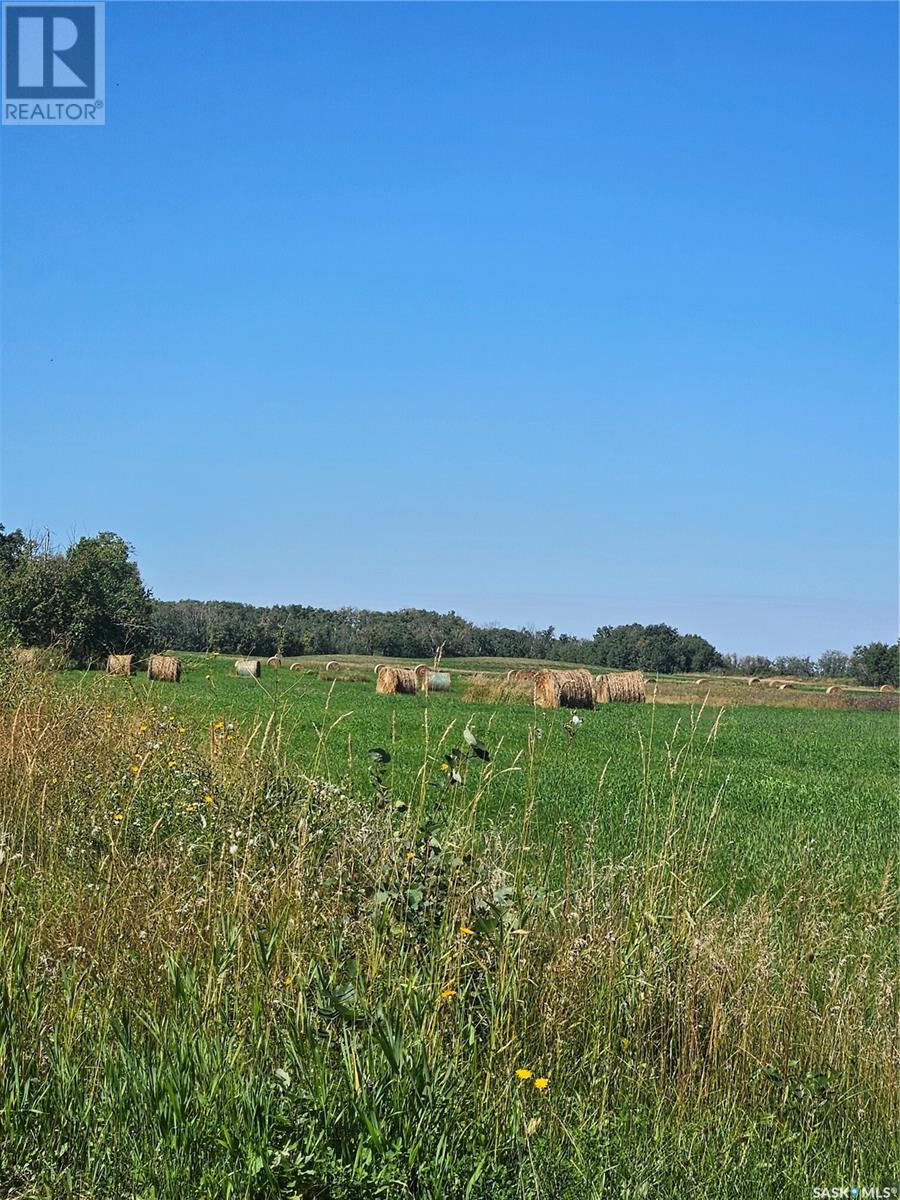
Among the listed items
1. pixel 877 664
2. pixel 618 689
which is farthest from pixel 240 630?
pixel 877 664

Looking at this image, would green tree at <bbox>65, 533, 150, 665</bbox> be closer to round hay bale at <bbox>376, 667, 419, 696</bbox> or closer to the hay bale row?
round hay bale at <bbox>376, 667, 419, 696</bbox>

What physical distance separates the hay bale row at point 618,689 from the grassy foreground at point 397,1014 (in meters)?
25.4

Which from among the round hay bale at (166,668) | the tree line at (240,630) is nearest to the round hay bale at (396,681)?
the tree line at (240,630)

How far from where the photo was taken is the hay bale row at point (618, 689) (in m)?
31.6

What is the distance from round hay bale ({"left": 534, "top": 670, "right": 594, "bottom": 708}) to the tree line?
255 centimetres

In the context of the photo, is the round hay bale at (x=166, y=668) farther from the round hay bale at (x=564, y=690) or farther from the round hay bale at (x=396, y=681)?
the round hay bale at (x=564, y=690)

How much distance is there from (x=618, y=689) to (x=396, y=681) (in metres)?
6.67

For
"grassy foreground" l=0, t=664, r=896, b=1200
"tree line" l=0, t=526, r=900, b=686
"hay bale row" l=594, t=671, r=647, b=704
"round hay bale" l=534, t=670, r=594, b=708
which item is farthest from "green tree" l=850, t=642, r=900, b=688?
"grassy foreground" l=0, t=664, r=896, b=1200

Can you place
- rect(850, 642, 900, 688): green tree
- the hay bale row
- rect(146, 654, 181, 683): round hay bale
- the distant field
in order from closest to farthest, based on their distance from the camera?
the distant field
rect(146, 654, 181, 683): round hay bale
the hay bale row
rect(850, 642, 900, 688): green tree

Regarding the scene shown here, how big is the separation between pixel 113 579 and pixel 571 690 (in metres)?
19.7

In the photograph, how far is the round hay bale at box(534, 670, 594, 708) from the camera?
88.9ft

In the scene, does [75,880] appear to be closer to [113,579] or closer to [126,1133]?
[126,1133]

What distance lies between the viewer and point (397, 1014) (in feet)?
11.8

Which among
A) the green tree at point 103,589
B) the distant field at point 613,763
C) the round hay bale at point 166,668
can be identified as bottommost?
the distant field at point 613,763
